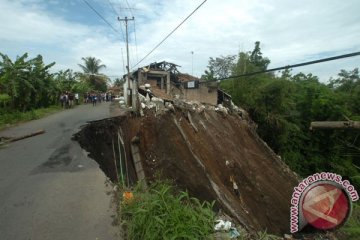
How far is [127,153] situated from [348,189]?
29.4 ft

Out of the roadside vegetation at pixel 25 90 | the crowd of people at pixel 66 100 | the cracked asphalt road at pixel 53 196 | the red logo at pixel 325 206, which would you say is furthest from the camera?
the crowd of people at pixel 66 100

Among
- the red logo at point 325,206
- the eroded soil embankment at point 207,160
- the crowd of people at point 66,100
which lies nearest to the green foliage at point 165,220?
the red logo at point 325,206

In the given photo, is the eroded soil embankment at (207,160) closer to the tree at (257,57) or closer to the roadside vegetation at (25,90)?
the roadside vegetation at (25,90)

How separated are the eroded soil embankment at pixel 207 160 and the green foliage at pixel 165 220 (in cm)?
369

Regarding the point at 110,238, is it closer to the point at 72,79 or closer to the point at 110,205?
the point at 110,205

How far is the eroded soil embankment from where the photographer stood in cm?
964

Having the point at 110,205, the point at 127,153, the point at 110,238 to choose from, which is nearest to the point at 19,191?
the point at 110,205

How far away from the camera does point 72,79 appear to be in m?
29.9

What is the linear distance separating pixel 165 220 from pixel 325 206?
2278 mm

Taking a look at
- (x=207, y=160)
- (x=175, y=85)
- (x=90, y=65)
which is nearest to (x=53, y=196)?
(x=207, y=160)

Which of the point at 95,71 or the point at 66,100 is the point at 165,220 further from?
the point at 95,71

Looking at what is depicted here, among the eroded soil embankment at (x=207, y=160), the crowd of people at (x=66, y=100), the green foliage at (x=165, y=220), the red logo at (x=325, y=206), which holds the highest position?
the crowd of people at (x=66, y=100)

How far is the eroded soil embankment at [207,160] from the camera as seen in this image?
9641 millimetres

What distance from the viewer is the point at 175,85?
29.0 m
